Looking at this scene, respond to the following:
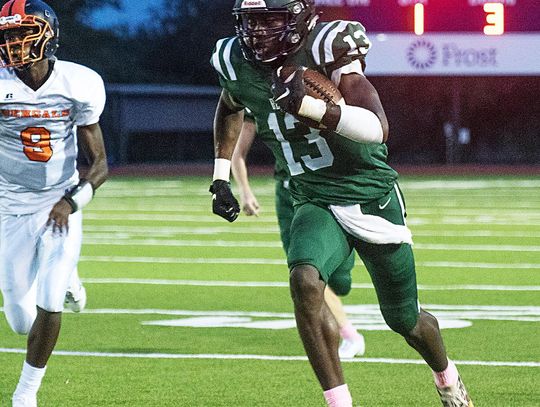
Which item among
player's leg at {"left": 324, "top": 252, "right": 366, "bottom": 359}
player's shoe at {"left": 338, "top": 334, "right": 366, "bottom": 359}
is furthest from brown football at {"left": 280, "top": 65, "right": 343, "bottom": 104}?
player's shoe at {"left": 338, "top": 334, "right": 366, "bottom": 359}

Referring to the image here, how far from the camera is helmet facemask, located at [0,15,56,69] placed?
19.3 feet

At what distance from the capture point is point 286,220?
25.3ft

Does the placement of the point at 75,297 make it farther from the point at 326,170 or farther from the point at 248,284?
the point at 248,284

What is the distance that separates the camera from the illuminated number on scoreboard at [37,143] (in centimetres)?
603

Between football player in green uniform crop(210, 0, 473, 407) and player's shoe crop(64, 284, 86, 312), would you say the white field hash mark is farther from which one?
football player in green uniform crop(210, 0, 473, 407)

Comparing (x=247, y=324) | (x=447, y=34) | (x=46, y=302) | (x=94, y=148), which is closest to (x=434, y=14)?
(x=447, y=34)

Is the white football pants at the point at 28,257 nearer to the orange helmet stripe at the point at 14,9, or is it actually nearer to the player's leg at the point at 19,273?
the player's leg at the point at 19,273

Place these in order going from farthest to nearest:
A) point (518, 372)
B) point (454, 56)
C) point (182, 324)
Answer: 1. point (454, 56)
2. point (182, 324)
3. point (518, 372)

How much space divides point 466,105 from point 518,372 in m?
37.0

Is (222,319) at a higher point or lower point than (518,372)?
lower

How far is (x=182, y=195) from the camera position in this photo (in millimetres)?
24250

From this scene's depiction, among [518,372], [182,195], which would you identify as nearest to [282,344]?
[518,372]

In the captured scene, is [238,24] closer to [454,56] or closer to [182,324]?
[182,324]

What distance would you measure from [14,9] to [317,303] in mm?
1975
